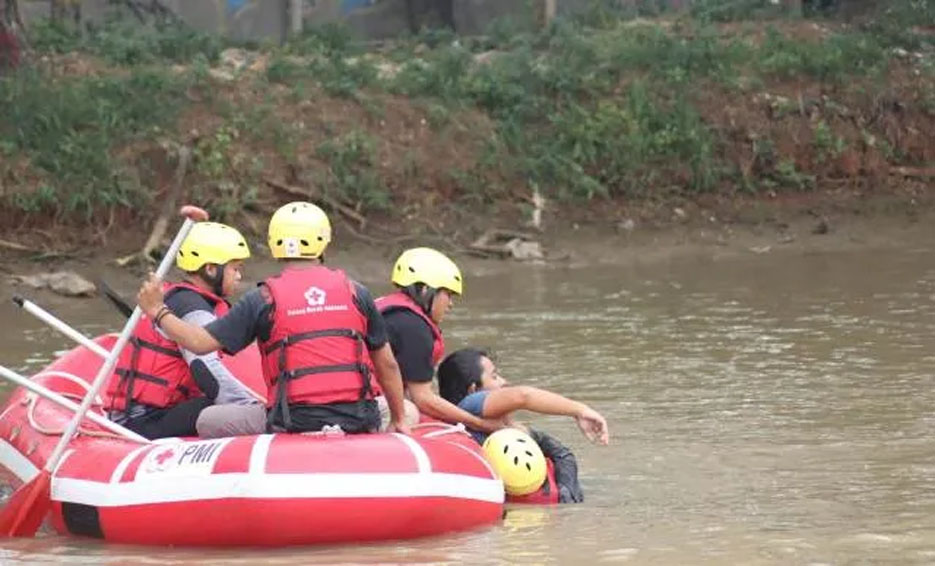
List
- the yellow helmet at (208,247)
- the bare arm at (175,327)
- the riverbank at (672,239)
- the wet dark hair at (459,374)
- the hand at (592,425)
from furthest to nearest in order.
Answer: the riverbank at (672,239), the wet dark hair at (459,374), the yellow helmet at (208,247), the hand at (592,425), the bare arm at (175,327)

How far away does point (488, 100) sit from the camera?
19.5 m

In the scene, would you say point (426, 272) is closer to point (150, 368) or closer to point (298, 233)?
point (298, 233)

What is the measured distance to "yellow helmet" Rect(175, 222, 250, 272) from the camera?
380 inches

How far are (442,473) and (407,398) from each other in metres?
1.03

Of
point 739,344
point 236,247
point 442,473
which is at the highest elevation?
point 236,247

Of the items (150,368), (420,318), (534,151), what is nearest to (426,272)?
(420,318)

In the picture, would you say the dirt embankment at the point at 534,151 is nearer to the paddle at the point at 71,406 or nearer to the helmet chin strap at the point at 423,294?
the paddle at the point at 71,406

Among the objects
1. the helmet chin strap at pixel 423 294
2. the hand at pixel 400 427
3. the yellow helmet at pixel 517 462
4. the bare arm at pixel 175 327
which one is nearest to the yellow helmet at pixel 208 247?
the helmet chin strap at pixel 423 294

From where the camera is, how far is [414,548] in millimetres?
8625

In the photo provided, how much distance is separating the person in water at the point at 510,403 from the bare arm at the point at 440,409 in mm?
41

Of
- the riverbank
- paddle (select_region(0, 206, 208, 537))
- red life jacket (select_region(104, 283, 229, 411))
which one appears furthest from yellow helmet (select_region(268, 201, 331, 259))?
the riverbank

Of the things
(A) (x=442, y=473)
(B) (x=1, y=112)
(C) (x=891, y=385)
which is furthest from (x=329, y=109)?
(A) (x=442, y=473)

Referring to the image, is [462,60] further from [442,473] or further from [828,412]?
[442,473]

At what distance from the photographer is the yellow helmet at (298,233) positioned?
8.98 meters
